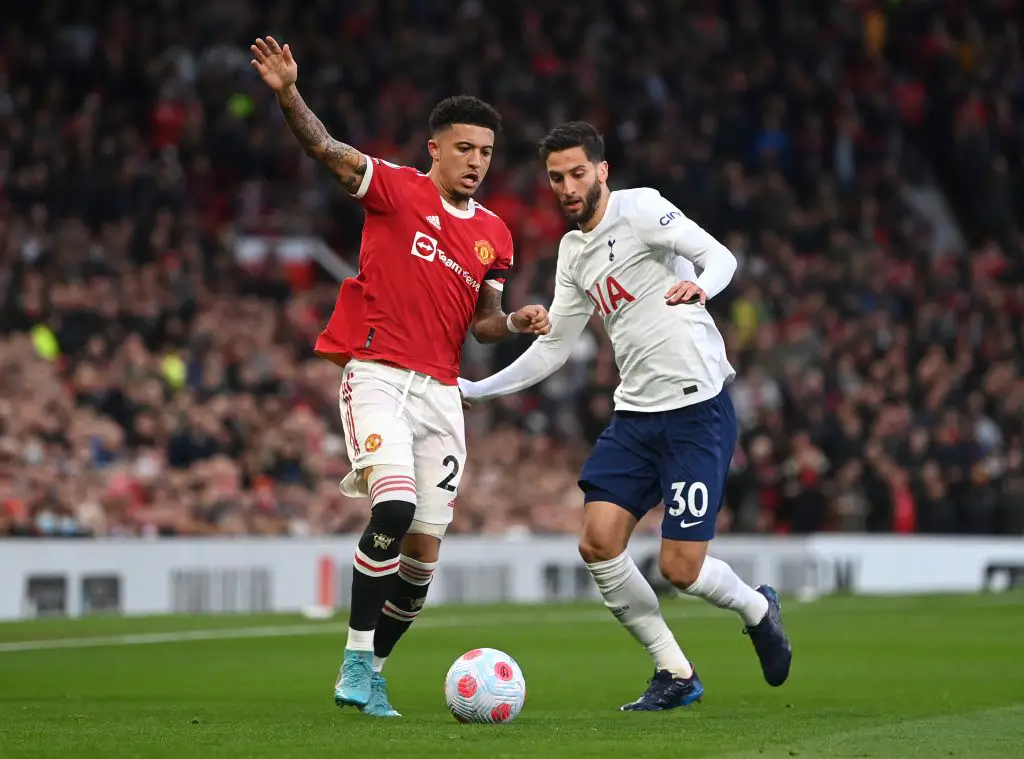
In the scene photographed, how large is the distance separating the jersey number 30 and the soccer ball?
1.25m

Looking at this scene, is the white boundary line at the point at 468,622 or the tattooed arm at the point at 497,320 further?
the white boundary line at the point at 468,622

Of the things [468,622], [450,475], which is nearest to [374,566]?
[450,475]

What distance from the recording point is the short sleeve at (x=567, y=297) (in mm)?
9453

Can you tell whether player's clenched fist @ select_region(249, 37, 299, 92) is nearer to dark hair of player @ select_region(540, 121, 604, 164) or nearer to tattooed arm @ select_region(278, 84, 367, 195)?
tattooed arm @ select_region(278, 84, 367, 195)

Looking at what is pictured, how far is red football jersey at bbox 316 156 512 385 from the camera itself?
28.5 feet

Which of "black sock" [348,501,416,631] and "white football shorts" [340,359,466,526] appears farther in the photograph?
"white football shorts" [340,359,466,526]

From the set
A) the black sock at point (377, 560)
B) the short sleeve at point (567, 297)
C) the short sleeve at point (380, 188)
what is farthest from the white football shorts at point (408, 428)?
the short sleeve at point (567, 297)

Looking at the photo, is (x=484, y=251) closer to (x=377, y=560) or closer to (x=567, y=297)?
(x=567, y=297)

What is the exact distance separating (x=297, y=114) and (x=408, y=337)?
1.17 m

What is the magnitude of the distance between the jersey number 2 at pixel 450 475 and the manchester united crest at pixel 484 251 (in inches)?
37.5

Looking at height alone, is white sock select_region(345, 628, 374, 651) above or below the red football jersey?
below

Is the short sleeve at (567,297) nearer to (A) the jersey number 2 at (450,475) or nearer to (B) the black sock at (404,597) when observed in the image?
(A) the jersey number 2 at (450,475)

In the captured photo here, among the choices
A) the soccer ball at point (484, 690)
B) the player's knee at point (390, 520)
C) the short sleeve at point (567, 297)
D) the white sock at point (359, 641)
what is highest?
the short sleeve at point (567, 297)

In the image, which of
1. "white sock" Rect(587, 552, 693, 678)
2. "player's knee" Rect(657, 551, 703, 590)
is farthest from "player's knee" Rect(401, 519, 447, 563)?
"player's knee" Rect(657, 551, 703, 590)
